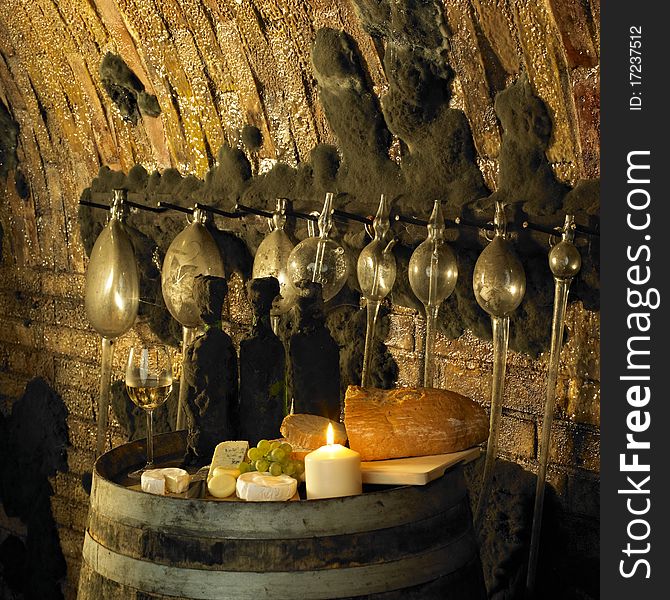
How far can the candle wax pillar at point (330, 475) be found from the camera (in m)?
1.81

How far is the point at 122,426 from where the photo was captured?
354 cm

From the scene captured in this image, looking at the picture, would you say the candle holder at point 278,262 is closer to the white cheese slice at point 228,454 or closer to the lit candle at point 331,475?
the white cheese slice at point 228,454

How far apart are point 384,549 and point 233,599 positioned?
250mm

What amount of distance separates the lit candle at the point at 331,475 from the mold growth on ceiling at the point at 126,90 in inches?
67.3

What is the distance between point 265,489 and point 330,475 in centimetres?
11

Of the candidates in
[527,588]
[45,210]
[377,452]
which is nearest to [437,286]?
[377,452]

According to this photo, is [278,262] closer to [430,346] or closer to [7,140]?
[430,346]

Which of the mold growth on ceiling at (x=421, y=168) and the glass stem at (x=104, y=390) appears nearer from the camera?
the mold growth on ceiling at (x=421, y=168)

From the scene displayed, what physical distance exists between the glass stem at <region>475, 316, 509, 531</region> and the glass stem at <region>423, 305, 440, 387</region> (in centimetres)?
13

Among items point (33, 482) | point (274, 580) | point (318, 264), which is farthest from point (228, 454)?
point (33, 482)

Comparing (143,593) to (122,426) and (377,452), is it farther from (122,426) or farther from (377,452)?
(122,426)

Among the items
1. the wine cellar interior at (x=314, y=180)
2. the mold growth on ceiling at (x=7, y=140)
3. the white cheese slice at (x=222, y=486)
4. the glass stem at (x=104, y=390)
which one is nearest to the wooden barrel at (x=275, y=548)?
the white cheese slice at (x=222, y=486)

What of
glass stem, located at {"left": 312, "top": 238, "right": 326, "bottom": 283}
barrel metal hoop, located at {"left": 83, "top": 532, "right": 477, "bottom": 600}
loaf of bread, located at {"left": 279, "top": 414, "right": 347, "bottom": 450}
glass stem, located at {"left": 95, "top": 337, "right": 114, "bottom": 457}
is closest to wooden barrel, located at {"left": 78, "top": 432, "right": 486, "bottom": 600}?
barrel metal hoop, located at {"left": 83, "top": 532, "right": 477, "bottom": 600}

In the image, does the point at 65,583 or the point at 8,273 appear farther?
the point at 8,273
